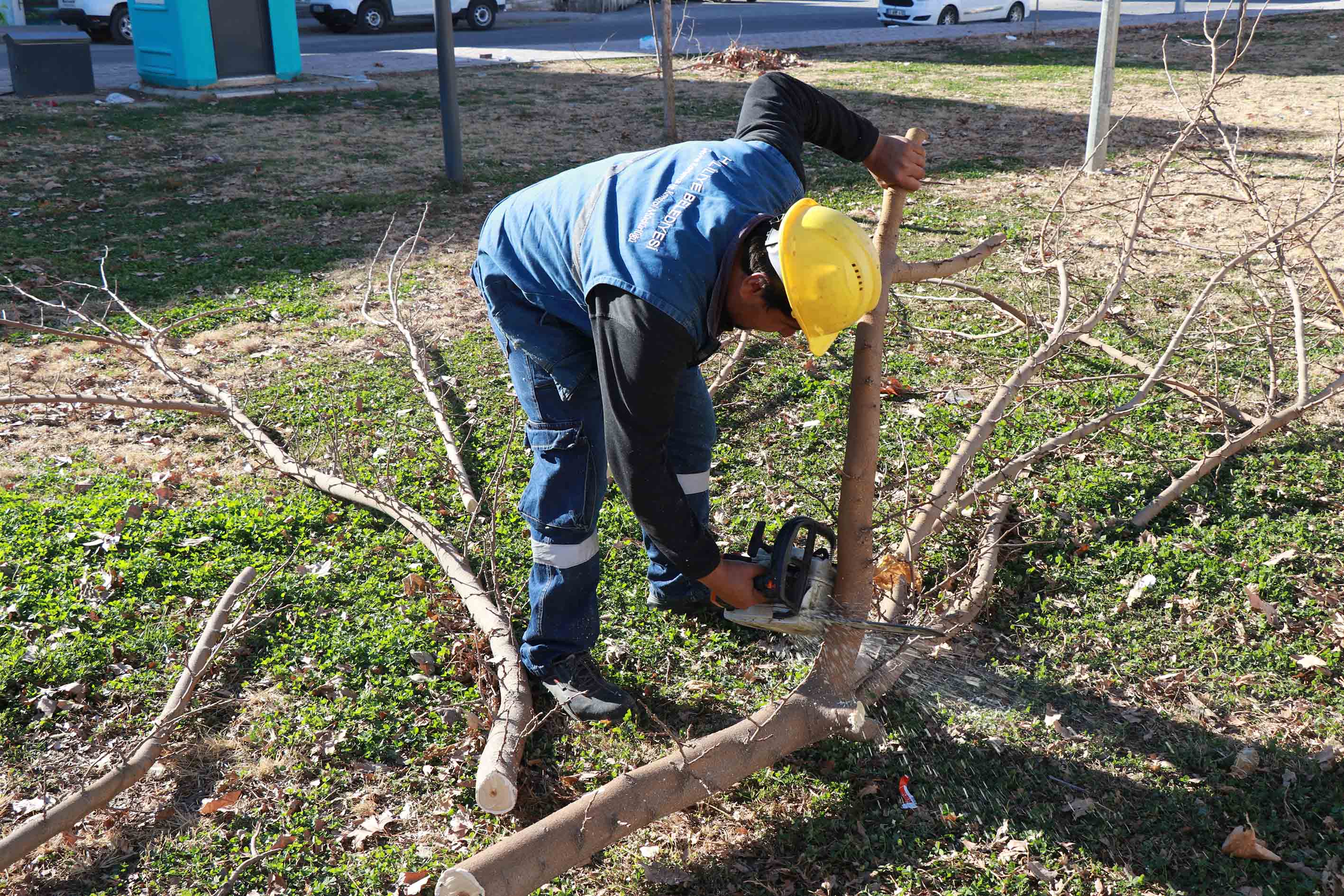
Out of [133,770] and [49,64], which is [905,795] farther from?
[49,64]

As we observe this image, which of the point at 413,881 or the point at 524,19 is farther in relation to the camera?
the point at 524,19

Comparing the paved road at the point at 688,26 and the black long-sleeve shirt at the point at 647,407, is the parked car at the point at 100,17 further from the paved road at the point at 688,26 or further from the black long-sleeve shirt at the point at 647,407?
the black long-sleeve shirt at the point at 647,407

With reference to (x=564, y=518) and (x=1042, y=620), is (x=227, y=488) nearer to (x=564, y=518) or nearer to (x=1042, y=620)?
(x=564, y=518)

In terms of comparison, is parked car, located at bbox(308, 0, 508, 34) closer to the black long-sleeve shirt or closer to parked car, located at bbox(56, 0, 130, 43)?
parked car, located at bbox(56, 0, 130, 43)

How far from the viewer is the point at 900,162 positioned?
2867mm

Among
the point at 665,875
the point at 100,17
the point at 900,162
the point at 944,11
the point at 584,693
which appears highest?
the point at 944,11

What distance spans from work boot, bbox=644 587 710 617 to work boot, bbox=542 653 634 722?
0.47m

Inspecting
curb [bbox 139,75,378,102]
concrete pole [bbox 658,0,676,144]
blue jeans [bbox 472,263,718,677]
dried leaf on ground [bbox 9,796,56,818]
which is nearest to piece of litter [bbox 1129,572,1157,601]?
blue jeans [bbox 472,263,718,677]

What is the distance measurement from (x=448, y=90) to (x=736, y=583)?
6029 mm

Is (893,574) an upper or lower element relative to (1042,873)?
upper

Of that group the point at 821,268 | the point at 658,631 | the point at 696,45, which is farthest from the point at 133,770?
the point at 696,45

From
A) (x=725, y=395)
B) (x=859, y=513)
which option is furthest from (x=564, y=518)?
(x=725, y=395)

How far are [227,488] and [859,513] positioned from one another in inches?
109

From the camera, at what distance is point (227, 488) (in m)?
4.25
